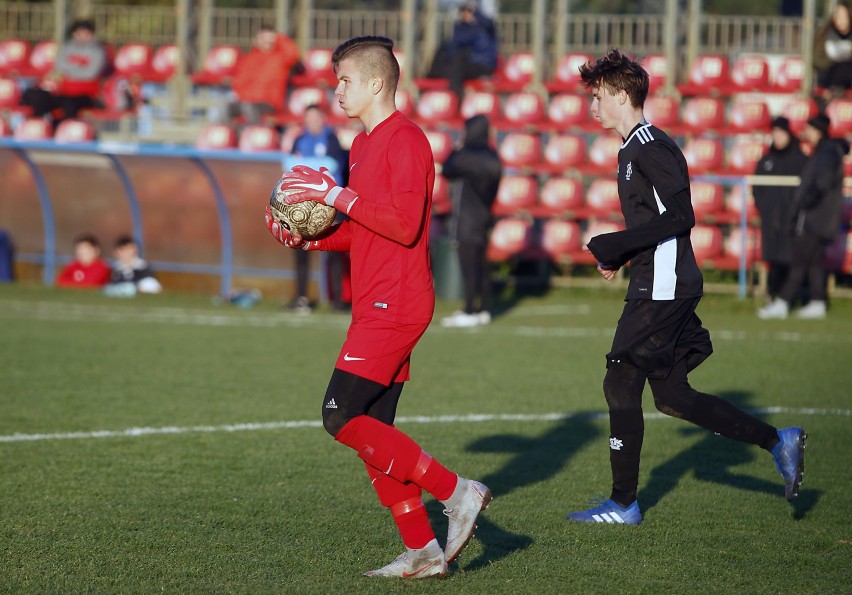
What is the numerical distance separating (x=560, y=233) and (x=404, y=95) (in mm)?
3648

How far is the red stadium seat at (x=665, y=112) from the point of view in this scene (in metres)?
18.5

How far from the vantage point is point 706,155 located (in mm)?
18062

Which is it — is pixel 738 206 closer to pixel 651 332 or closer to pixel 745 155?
pixel 745 155

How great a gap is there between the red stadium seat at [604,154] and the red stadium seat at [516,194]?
966 millimetres

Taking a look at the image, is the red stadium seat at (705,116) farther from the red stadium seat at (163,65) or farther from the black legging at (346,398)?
the black legging at (346,398)

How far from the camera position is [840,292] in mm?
17062

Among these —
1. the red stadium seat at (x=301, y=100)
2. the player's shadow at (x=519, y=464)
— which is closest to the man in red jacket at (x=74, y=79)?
the red stadium seat at (x=301, y=100)

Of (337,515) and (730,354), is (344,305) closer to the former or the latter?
(730,354)

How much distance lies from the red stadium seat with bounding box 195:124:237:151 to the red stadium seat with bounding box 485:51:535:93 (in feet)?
13.8

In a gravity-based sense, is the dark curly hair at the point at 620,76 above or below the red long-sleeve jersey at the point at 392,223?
above

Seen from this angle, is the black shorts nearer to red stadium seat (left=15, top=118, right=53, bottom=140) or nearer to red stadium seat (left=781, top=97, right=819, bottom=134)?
red stadium seat (left=781, top=97, right=819, bottom=134)

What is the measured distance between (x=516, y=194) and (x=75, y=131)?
7.33 m

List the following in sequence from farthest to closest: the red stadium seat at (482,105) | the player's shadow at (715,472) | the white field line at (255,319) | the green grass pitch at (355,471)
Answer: the red stadium seat at (482,105), the white field line at (255,319), the player's shadow at (715,472), the green grass pitch at (355,471)

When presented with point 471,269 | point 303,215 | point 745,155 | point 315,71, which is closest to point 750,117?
point 745,155
